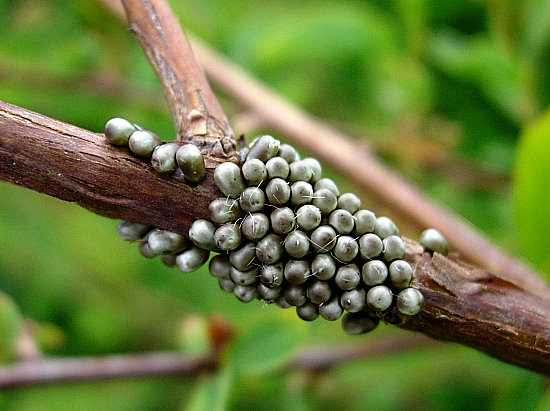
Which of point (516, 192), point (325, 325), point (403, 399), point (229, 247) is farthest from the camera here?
point (325, 325)

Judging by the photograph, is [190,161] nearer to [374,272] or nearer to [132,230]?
[132,230]

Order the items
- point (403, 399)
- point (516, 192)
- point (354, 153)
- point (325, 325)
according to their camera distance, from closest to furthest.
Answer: point (516, 192) < point (354, 153) < point (403, 399) < point (325, 325)

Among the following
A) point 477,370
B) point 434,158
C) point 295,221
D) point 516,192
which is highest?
point 434,158

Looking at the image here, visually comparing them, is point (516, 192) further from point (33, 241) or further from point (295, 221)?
point (33, 241)

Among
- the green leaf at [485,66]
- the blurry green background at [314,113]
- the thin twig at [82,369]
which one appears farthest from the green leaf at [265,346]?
the green leaf at [485,66]

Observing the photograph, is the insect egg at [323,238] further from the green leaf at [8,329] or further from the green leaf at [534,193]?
the green leaf at [8,329]

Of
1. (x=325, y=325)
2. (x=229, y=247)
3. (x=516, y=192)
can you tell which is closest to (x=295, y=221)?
(x=229, y=247)

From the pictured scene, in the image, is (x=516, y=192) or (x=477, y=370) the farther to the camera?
(x=477, y=370)
